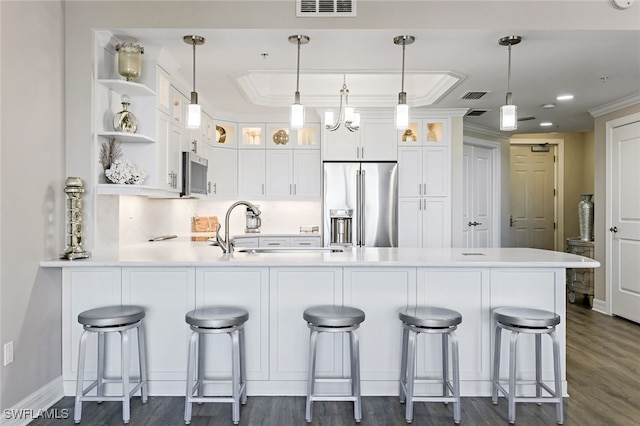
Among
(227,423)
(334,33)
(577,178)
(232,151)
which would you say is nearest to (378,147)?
(232,151)

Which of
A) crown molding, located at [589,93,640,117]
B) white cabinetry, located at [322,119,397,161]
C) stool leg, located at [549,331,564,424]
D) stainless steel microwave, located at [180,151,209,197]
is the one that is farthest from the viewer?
white cabinetry, located at [322,119,397,161]

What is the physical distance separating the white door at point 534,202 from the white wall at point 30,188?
6973 millimetres

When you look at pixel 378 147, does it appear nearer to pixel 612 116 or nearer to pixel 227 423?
pixel 612 116

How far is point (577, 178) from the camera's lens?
736 cm

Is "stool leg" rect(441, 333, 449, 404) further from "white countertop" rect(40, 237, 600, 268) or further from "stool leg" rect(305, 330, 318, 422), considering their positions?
"stool leg" rect(305, 330, 318, 422)

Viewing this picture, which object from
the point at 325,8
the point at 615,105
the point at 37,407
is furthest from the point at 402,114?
the point at 615,105

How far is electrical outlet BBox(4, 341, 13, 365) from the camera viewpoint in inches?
91.4

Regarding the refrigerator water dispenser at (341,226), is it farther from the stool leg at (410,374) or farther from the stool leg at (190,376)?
the stool leg at (190,376)

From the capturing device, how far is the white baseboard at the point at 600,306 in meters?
5.19

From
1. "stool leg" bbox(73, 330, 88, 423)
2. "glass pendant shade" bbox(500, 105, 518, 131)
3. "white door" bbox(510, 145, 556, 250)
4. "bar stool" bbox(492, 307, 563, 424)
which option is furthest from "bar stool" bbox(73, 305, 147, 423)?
"white door" bbox(510, 145, 556, 250)

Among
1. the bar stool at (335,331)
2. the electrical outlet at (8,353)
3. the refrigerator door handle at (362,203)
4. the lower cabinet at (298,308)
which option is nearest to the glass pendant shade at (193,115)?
the lower cabinet at (298,308)

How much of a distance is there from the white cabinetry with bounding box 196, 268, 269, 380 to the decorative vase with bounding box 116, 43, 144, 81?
1542mm

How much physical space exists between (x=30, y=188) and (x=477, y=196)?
5.69 meters

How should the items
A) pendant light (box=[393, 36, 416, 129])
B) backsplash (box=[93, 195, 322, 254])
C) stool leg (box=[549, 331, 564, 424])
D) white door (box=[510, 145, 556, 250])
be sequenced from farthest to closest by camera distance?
white door (box=[510, 145, 556, 250]) → backsplash (box=[93, 195, 322, 254]) → pendant light (box=[393, 36, 416, 129]) → stool leg (box=[549, 331, 564, 424])
